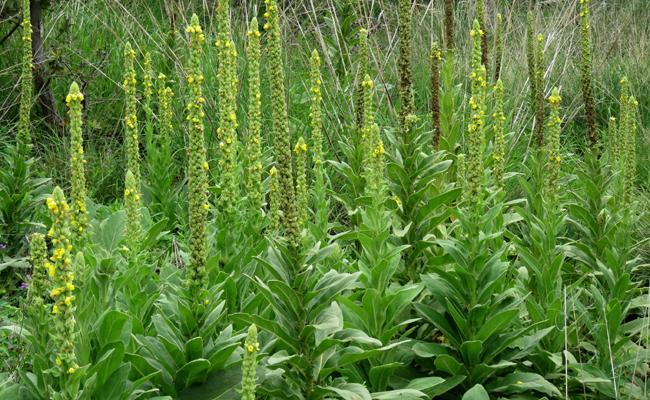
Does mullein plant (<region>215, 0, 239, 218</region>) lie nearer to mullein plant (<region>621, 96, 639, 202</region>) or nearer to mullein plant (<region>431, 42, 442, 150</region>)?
mullein plant (<region>431, 42, 442, 150</region>)

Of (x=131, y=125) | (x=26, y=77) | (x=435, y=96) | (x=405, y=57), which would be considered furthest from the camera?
(x=26, y=77)

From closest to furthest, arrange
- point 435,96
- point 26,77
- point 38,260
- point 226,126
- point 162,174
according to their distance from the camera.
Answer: point 38,260 < point 226,126 < point 435,96 < point 26,77 < point 162,174

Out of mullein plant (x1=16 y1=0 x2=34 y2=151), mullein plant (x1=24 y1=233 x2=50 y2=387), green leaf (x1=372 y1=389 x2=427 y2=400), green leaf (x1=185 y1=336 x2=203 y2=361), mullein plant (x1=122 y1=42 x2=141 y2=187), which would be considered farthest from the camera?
mullein plant (x1=16 y1=0 x2=34 y2=151)

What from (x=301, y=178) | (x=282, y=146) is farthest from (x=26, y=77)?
(x=282, y=146)

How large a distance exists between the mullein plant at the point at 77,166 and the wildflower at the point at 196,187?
15.2 inches

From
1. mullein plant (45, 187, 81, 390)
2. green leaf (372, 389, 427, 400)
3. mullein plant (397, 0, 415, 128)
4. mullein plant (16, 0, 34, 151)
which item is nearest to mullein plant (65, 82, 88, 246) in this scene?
mullein plant (45, 187, 81, 390)

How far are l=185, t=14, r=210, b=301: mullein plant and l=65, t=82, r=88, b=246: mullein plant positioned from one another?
39 centimetres

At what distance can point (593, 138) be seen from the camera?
16.5ft

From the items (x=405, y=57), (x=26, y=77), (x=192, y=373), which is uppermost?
(x=26, y=77)

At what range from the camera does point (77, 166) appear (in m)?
3.14

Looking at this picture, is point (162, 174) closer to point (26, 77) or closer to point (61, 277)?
point (26, 77)

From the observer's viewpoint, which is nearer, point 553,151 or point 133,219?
point 133,219

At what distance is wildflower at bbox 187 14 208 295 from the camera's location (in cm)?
317

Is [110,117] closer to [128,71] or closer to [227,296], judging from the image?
[128,71]
